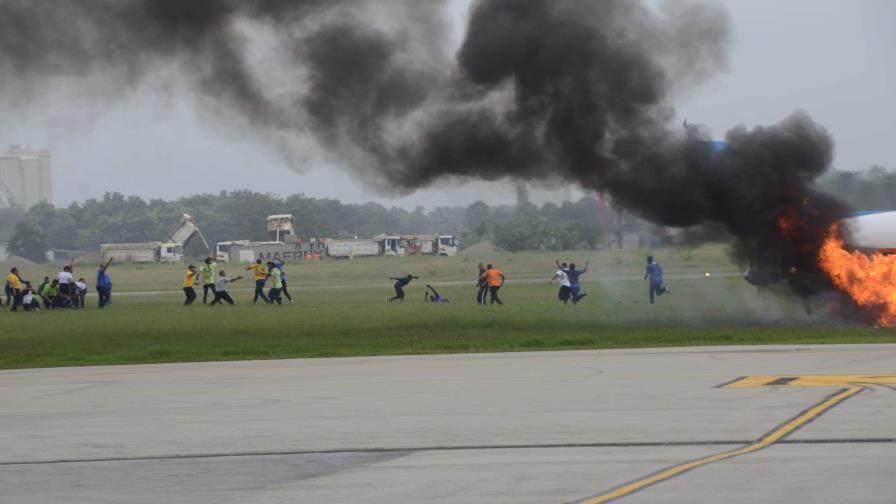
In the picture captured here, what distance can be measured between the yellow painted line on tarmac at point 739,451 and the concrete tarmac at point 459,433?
0.07 metres

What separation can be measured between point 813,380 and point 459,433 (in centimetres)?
642

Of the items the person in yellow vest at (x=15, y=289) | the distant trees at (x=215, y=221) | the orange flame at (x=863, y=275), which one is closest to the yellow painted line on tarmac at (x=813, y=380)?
the orange flame at (x=863, y=275)

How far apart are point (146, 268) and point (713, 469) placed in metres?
92.0

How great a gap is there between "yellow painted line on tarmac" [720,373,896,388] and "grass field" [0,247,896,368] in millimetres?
7648

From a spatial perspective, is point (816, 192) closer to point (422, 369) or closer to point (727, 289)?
point (727, 289)

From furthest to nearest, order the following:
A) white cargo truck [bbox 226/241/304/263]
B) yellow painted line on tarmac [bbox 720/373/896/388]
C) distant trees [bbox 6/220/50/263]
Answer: distant trees [bbox 6/220/50/263], white cargo truck [bbox 226/241/304/263], yellow painted line on tarmac [bbox 720/373/896/388]

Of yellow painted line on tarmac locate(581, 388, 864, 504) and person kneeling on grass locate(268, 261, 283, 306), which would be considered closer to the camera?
yellow painted line on tarmac locate(581, 388, 864, 504)

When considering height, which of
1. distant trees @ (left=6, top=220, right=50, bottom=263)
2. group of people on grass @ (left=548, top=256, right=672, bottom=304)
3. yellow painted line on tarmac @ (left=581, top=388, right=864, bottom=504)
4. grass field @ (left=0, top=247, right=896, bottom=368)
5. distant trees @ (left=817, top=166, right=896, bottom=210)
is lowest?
yellow painted line on tarmac @ (left=581, top=388, right=864, bottom=504)

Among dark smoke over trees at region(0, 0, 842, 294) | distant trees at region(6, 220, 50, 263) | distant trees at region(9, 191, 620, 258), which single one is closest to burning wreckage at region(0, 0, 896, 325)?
dark smoke over trees at region(0, 0, 842, 294)

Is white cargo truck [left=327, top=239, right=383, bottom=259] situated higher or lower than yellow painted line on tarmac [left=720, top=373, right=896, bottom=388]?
higher

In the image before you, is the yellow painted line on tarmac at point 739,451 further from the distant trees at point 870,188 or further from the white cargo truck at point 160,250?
the white cargo truck at point 160,250

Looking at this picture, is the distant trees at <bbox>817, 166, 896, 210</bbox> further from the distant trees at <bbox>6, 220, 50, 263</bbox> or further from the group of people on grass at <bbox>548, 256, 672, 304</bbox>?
the distant trees at <bbox>6, 220, 50, 263</bbox>

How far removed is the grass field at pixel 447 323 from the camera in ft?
89.1

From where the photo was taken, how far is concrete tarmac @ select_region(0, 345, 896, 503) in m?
10.7
